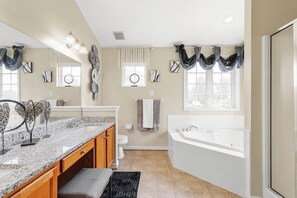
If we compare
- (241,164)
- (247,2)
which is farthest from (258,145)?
(247,2)

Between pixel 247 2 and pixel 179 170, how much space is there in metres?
2.40

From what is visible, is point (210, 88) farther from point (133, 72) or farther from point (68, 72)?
point (68, 72)

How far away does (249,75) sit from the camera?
214cm

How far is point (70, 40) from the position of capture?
2.79m

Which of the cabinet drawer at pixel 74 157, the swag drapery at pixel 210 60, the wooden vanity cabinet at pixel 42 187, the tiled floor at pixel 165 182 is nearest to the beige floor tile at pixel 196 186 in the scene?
the tiled floor at pixel 165 182

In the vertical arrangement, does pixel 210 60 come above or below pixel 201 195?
above

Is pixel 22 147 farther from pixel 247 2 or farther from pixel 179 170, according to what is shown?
pixel 247 2

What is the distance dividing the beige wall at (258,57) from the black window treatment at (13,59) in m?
2.38

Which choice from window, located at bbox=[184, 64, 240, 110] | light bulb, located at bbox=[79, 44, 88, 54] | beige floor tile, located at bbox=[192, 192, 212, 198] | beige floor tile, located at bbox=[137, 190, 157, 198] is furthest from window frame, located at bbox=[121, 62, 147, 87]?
beige floor tile, located at bbox=[192, 192, 212, 198]

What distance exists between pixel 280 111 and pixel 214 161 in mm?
1031

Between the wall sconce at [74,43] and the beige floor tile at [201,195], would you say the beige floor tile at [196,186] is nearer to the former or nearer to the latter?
the beige floor tile at [201,195]

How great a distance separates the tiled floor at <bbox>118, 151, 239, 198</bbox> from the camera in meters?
2.25

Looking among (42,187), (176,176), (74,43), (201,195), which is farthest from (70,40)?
(201,195)

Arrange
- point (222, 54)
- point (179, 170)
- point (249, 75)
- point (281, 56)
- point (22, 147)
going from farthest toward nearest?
point (222, 54) < point (179, 170) < point (249, 75) < point (281, 56) < point (22, 147)
